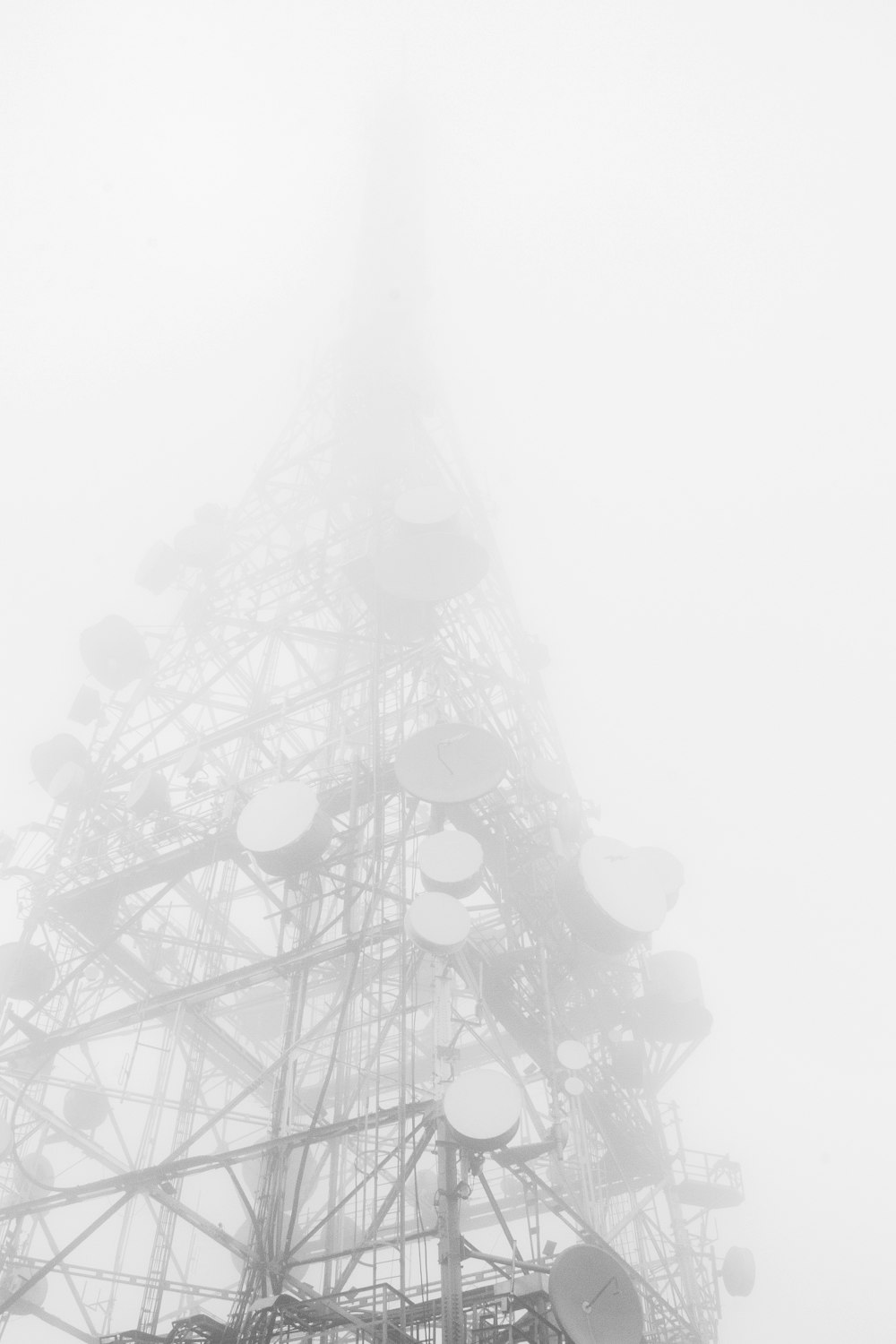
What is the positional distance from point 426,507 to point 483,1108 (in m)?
14.4

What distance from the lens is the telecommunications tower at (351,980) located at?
15.2 m

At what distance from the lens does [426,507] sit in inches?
950

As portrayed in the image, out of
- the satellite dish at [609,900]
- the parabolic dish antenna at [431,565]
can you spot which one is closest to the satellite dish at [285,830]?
the satellite dish at [609,900]

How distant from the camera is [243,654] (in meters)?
25.7

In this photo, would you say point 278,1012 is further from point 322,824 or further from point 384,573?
point 384,573

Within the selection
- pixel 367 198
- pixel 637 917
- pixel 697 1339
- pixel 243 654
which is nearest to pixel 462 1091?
pixel 637 917

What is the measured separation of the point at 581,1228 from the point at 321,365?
93.1ft

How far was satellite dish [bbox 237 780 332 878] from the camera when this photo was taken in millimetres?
18078

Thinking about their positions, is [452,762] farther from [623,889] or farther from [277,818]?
[623,889]

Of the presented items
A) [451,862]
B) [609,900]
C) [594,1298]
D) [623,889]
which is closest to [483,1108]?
[594,1298]

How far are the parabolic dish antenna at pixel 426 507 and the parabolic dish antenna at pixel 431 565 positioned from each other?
37 cm

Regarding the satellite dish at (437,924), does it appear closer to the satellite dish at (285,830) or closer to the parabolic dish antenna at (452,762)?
the parabolic dish antenna at (452,762)

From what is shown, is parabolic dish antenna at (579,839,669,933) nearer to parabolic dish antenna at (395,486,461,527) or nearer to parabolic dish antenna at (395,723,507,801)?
parabolic dish antenna at (395,723,507,801)

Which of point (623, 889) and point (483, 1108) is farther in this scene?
point (623, 889)
